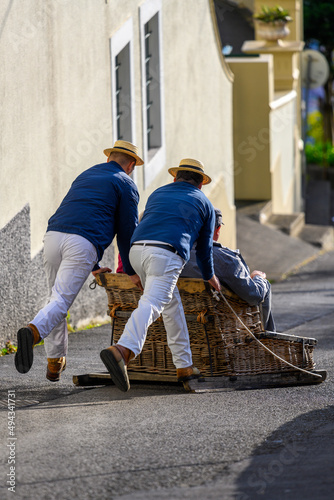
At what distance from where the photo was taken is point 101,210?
6.46m

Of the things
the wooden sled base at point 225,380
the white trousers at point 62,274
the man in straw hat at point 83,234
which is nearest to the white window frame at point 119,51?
the man in straw hat at point 83,234

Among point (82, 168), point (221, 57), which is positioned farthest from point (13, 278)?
point (221, 57)

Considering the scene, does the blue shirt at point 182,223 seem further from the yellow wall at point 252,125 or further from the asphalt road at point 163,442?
the yellow wall at point 252,125

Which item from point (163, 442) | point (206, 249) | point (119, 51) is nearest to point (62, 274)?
point (206, 249)

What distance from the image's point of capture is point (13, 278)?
27.0ft

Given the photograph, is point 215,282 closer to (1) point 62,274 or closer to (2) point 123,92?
(1) point 62,274

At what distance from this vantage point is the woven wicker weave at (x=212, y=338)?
21.1 ft

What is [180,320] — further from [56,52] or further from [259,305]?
[56,52]

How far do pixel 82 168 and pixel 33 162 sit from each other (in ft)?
3.37

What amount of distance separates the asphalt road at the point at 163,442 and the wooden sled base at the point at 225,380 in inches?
2.9

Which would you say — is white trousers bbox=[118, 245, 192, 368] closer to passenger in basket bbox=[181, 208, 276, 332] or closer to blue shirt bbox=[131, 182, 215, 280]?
blue shirt bbox=[131, 182, 215, 280]

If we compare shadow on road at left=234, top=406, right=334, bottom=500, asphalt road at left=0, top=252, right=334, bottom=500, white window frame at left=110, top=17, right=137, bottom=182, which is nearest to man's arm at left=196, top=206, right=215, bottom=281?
asphalt road at left=0, top=252, right=334, bottom=500

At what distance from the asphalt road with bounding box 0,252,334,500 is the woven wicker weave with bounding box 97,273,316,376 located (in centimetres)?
21

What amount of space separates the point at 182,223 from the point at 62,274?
0.93 m
